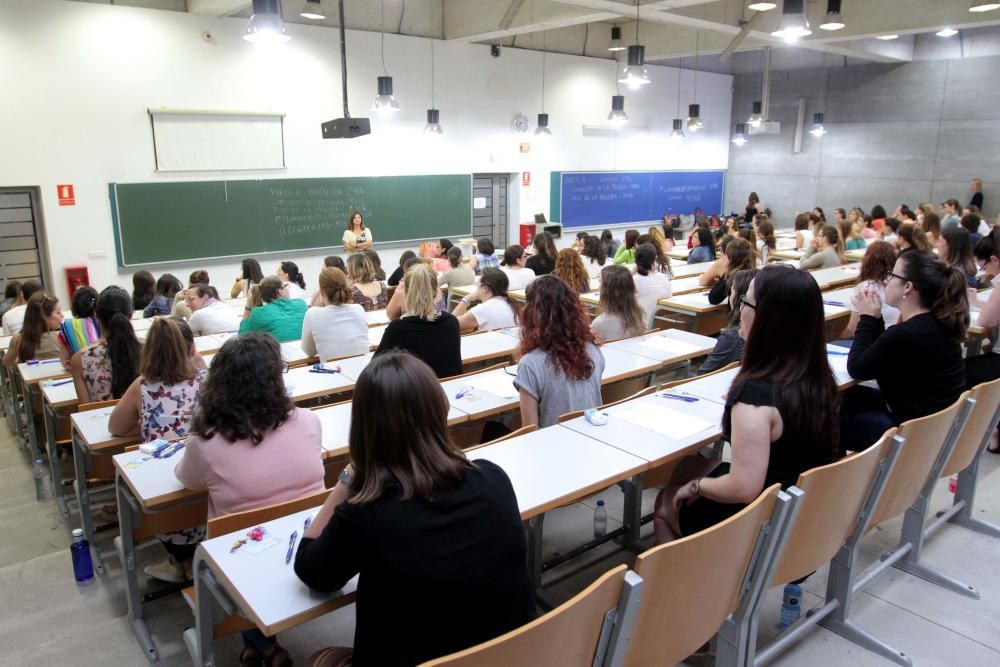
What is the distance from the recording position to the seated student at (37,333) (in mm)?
4534

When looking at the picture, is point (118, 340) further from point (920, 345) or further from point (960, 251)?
point (960, 251)

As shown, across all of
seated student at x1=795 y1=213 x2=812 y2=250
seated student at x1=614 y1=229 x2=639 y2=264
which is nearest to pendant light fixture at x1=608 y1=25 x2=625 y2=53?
seated student at x1=795 y1=213 x2=812 y2=250

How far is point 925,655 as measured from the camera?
252 centimetres

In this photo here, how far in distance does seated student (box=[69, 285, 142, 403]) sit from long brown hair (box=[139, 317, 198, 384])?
0.65 metres

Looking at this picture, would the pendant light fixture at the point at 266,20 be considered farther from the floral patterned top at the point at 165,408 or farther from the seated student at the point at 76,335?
the floral patterned top at the point at 165,408

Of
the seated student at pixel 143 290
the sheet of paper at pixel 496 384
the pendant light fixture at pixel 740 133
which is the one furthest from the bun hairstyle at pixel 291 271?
the pendant light fixture at pixel 740 133

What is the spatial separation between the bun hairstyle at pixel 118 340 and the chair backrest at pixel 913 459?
338 cm

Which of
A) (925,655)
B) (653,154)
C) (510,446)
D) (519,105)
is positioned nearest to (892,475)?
(925,655)

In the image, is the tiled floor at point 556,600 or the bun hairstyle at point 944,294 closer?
the tiled floor at point 556,600

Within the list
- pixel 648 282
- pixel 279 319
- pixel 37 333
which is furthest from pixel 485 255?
pixel 37 333

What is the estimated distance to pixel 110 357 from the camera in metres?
3.52

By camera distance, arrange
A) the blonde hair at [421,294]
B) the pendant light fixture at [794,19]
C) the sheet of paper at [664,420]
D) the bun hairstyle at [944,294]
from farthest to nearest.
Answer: the pendant light fixture at [794,19] < the blonde hair at [421,294] < the bun hairstyle at [944,294] < the sheet of paper at [664,420]

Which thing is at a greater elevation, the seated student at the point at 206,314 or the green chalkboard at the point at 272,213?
the green chalkboard at the point at 272,213

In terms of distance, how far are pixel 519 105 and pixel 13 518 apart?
31.2 feet
